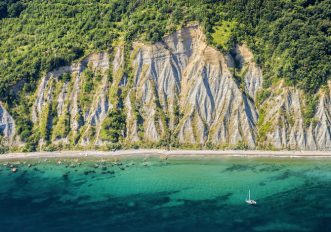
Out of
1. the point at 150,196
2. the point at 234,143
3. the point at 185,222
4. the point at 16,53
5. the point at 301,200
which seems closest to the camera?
the point at 185,222

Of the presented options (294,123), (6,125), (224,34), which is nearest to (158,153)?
(294,123)

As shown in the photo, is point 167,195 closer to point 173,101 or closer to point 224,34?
point 173,101

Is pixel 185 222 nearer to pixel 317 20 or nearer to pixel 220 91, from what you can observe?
pixel 220 91

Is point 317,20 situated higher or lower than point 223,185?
higher

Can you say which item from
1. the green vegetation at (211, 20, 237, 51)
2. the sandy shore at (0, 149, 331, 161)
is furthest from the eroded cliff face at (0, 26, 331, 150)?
the sandy shore at (0, 149, 331, 161)

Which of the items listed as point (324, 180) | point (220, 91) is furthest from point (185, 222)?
point (220, 91)

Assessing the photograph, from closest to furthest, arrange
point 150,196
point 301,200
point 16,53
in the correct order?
point 301,200
point 150,196
point 16,53
